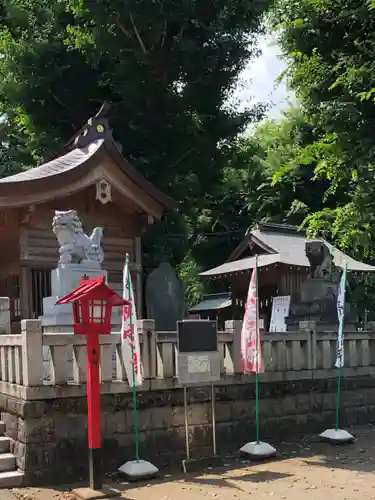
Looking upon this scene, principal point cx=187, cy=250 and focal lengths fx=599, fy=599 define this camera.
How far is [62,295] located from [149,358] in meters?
2.30

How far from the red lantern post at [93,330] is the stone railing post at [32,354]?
74 centimetres

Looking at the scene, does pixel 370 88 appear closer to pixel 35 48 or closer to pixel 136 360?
pixel 136 360

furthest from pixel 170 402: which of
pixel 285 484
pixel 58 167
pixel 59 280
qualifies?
pixel 58 167

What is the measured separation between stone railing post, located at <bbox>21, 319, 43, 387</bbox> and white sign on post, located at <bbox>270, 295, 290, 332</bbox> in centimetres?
822

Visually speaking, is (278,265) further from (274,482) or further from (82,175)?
(274,482)

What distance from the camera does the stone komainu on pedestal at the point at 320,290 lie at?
47.9 feet

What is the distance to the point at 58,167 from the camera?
14.2 m

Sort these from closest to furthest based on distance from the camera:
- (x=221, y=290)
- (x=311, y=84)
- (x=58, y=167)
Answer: (x=311, y=84), (x=58, y=167), (x=221, y=290)

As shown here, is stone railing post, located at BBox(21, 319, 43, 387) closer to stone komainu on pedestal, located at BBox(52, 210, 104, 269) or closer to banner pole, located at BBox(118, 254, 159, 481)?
banner pole, located at BBox(118, 254, 159, 481)

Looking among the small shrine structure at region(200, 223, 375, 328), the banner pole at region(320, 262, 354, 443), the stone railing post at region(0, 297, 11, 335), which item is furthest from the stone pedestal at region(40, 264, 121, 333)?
the small shrine structure at region(200, 223, 375, 328)

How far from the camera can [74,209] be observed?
14297 mm

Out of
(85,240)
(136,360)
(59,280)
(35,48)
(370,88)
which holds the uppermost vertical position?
(35,48)

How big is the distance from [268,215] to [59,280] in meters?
18.1

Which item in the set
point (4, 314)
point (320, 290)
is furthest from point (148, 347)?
point (320, 290)
